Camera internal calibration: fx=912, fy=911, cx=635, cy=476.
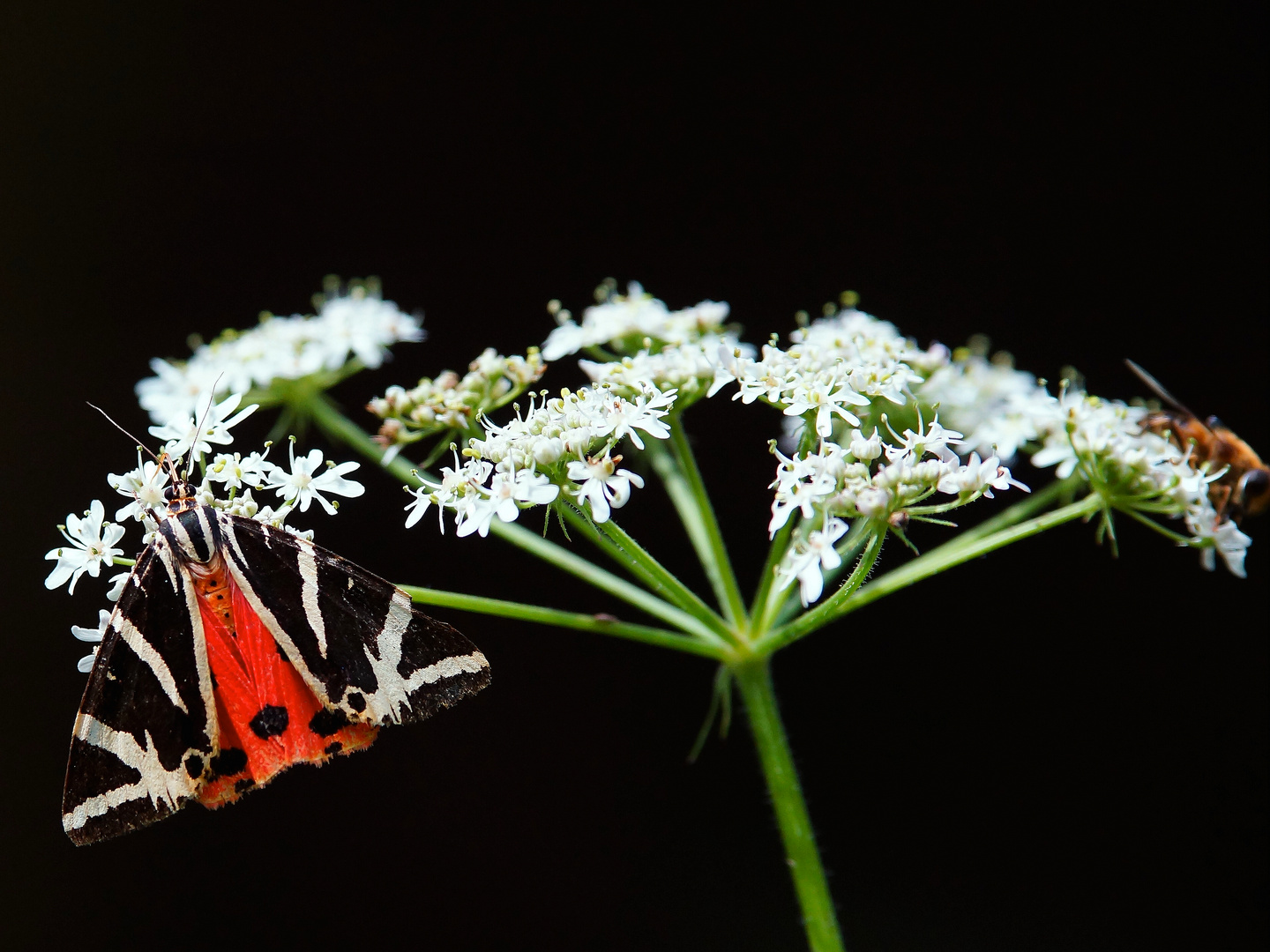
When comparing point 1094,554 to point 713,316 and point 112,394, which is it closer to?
point 713,316

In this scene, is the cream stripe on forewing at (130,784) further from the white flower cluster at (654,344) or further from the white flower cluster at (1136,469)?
the white flower cluster at (1136,469)

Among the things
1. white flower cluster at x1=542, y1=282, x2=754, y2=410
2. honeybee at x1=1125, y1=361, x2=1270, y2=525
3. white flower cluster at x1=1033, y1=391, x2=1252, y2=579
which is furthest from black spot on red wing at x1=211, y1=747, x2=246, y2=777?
honeybee at x1=1125, y1=361, x2=1270, y2=525

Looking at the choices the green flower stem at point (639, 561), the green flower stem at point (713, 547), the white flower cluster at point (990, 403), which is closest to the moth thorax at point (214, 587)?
the green flower stem at point (639, 561)

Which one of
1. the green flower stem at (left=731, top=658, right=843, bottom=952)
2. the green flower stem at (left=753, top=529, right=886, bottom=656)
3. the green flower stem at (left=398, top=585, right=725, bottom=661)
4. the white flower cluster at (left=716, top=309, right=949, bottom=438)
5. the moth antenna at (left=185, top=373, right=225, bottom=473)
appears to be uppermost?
the moth antenna at (left=185, top=373, right=225, bottom=473)

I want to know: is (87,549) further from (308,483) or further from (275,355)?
(275,355)

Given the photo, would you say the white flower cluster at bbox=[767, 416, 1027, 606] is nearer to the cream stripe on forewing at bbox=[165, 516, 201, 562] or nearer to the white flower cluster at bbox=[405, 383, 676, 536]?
the white flower cluster at bbox=[405, 383, 676, 536]

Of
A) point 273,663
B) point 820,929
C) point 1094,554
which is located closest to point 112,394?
point 273,663
